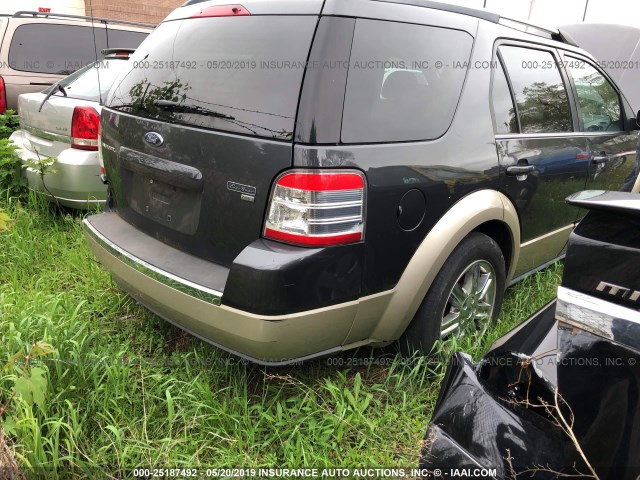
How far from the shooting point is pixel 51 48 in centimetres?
604

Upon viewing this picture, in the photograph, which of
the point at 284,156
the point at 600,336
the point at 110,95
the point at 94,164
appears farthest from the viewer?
the point at 94,164

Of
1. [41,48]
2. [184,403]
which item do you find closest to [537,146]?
[184,403]

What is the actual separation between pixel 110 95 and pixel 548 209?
104 inches

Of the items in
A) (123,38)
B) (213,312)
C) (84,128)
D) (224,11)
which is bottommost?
(213,312)

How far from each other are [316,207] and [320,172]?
0.13 metres

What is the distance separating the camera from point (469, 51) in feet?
8.03

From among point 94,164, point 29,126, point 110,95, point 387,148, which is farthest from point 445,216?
point 29,126

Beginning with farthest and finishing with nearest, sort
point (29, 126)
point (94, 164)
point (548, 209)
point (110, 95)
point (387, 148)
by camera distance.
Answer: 1. point (29, 126)
2. point (94, 164)
3. point (548, 209)
4. point (110, 95)
5. point (387, 148)

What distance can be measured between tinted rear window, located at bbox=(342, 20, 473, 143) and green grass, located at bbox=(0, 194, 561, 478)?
45.0 inches

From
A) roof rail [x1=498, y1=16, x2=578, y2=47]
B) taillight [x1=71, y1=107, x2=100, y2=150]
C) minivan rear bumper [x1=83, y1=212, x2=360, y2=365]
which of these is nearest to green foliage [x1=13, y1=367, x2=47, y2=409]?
minivan rear bumper [x1=83, y1=212, x2=360, y2=365]

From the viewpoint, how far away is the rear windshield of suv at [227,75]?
195 cm

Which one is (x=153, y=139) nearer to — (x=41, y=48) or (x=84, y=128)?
(x=84, y=128)

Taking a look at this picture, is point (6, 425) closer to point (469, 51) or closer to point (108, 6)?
point (469, 51)

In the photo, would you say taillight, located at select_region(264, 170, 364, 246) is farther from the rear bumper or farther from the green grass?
the rear bumper
